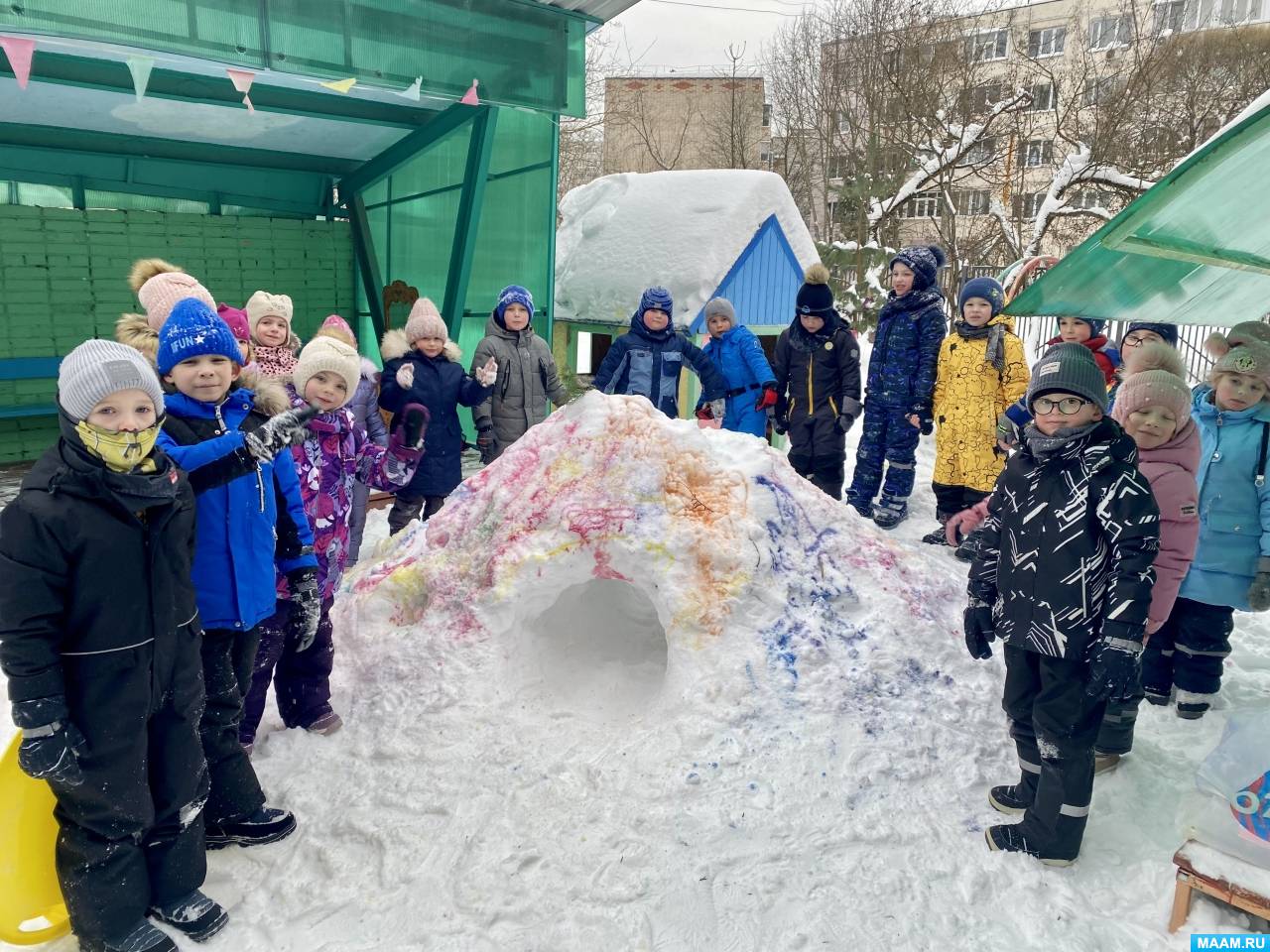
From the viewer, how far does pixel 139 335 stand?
3.59 m

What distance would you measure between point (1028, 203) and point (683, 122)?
593 inches

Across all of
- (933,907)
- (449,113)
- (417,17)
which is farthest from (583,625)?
(449,113)

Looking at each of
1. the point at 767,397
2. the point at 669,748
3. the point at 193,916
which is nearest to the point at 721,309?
the point at 767,397

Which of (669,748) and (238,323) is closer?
(669,748)

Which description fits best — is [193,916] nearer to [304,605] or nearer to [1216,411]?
[304,605]

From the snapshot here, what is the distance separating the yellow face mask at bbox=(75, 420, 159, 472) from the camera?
2.10 metres

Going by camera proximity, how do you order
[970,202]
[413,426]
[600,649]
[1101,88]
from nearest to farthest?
[600,649] < [413,426] < [1101,88] < [970,202]

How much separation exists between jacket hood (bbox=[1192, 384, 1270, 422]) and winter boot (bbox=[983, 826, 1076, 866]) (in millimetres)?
1989

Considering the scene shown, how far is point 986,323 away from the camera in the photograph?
212 inches

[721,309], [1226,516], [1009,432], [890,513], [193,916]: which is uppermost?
[721,309]

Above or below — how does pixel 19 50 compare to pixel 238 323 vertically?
above

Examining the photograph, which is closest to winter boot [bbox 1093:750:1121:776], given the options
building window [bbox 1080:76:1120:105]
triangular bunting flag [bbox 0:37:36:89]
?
triangular bunting flag [bbox 0:37:36:89]

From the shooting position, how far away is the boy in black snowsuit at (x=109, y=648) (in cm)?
203

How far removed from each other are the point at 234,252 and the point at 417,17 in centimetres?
426
